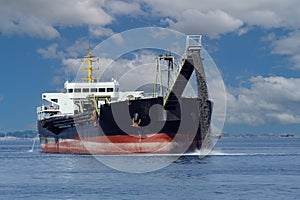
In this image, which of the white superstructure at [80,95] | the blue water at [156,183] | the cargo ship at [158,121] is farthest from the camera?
the white superstructure at [80,95]

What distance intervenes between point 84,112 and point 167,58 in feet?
39.3

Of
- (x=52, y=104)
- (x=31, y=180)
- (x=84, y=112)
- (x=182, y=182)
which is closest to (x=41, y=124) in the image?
Answer: (x=52, y=104)

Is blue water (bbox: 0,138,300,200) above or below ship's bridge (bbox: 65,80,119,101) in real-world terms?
below

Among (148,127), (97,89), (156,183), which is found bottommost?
(156,183)

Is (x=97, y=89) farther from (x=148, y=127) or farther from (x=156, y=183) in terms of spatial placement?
(x=156, y=183)

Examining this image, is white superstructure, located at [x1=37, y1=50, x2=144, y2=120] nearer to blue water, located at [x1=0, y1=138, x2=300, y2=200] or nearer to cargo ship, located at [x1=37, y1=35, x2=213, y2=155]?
cargo ship, located at [x1=37, y1=35, x2=213, y2=155]

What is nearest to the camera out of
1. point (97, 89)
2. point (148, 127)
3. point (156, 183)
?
point (156, 183)

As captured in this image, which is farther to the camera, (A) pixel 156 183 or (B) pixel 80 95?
(B) pixel 80 95

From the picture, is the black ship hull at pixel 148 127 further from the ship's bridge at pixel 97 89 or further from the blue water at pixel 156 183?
the ship's bridge at pixel 97 89

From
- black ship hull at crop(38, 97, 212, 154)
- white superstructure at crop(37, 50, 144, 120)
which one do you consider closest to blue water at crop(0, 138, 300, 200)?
black ship hull at crop(38, 97, 212, 154)

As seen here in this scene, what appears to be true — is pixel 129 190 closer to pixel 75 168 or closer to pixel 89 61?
pixel 75 168

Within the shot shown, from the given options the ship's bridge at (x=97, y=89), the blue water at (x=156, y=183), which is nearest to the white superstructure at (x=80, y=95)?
the ship's bridge at (x=97, y=89)

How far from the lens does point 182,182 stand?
34.7 m

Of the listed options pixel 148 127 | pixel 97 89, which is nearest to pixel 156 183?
pixel 148 127
